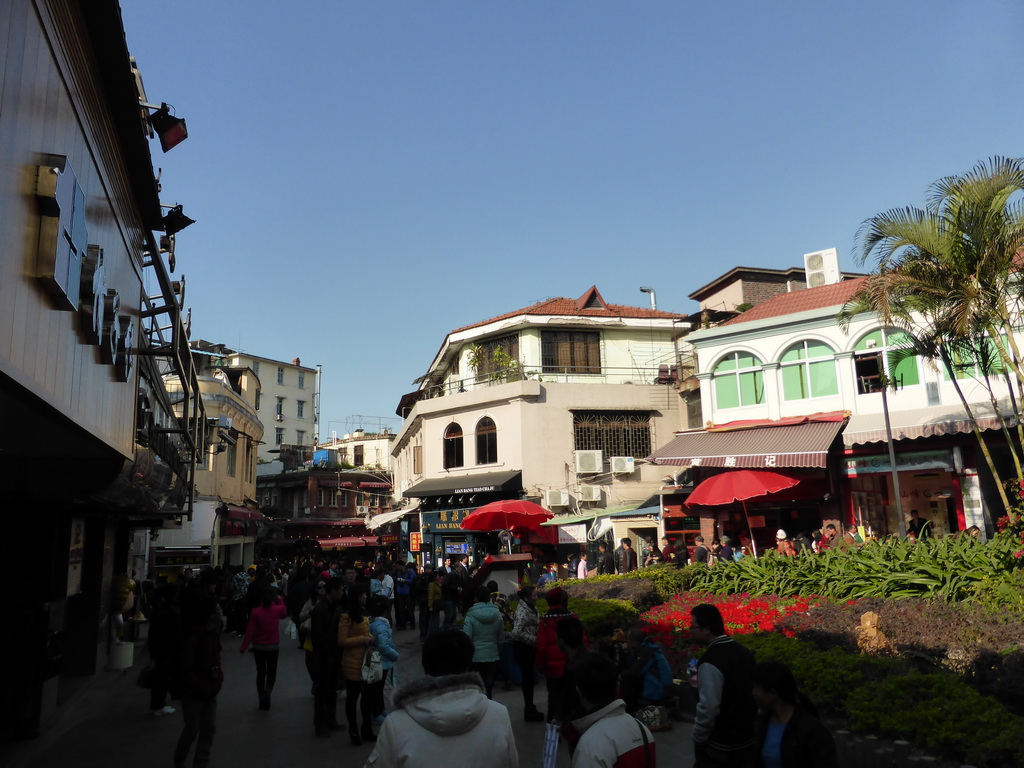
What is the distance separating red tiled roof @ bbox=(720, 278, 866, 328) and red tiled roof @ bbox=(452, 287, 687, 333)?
24.0 feet

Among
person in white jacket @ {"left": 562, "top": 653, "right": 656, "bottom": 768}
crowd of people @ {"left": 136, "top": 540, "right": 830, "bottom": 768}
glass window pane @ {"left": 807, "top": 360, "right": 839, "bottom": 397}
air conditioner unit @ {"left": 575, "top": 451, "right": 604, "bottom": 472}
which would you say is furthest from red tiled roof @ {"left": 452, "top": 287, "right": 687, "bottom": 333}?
person in white jacket @ {"left": 562, "top": 653, "right": 656, "bottom": 768}

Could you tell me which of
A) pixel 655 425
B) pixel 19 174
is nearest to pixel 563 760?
pixel 19 174

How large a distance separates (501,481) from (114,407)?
20.6 m

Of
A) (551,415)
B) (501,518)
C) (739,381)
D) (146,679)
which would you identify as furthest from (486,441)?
(146,679)

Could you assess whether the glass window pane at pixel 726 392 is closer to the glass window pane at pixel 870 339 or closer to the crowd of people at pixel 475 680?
the glass window pane at pixel 870 339

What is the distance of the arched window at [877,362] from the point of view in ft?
68.2

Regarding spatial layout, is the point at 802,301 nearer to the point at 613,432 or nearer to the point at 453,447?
the point at 613,432

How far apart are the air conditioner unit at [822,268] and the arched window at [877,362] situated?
4.95 meters

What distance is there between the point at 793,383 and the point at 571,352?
10130 mm

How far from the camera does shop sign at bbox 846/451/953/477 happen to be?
19.8 metres

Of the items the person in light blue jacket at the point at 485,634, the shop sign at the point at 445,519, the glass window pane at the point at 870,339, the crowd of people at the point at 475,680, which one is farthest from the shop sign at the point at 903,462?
the person in light blue jacket at the point at 485,634

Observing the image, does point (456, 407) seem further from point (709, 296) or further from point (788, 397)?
point (788, 397)

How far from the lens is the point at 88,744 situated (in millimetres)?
9195

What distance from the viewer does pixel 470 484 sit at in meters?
29.4
